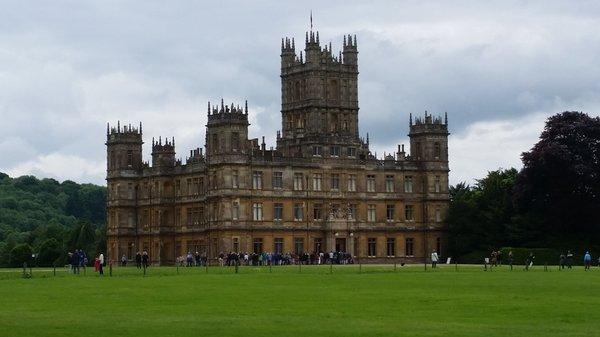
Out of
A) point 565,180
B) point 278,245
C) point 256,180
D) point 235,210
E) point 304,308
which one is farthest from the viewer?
point 278,245

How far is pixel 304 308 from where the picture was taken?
4056 centimetres

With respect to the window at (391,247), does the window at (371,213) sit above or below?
above

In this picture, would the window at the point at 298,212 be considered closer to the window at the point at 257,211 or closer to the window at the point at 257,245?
the window at the point at 257,211

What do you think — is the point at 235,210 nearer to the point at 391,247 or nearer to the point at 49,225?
the point at 391,247

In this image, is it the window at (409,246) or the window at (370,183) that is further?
the window at (409,246)

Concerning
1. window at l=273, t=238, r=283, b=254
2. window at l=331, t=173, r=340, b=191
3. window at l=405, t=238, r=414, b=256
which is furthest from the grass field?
window at l=405, t=238, r=414, b=256

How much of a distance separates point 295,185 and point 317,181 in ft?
6.29

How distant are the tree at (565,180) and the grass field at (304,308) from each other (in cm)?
4325

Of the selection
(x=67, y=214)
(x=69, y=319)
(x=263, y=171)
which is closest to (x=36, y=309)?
(x=69, y=319)

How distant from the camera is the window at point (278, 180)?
349 feet

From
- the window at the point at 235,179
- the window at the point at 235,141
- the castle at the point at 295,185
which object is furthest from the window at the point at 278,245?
the window at the point at 235,141

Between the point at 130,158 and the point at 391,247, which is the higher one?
the point at 130,158

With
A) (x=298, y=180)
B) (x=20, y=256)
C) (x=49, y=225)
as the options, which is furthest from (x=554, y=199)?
(x=49, y=225)

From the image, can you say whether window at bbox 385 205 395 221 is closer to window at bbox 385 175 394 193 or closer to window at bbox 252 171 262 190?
window at bbox 385 175 394 193
